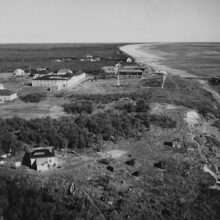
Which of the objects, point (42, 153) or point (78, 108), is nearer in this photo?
point (42, 153)

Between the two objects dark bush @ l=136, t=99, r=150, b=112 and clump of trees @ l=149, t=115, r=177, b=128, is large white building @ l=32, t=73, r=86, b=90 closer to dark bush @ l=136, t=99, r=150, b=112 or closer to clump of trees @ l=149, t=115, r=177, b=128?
dark bush @ l=136, t=99, r=150, b=112

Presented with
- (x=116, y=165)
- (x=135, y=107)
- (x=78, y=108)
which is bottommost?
(x=116, y=165)

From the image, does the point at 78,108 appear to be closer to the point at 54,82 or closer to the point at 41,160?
the point at 41,160

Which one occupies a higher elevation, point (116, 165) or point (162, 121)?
point (162, 121)

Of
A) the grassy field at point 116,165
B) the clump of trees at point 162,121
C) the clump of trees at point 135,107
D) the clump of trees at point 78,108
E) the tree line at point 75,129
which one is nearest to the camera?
the grassy field at point 116,165

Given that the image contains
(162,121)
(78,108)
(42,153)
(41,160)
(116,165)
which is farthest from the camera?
(78,108)

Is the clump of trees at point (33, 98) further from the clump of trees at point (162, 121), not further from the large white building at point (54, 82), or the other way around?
the clump of trees at point (162, 121)

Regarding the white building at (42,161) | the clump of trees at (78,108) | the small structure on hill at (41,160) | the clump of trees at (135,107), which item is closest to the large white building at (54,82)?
the clump of trees at (78,108)

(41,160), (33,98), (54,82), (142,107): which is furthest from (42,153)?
(54,82)

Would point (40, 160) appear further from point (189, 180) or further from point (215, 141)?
point (215, 141)

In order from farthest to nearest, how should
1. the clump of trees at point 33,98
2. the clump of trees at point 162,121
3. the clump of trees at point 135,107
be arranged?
1. the clump of trees at point 33,98
2. the clump of trees at point 135,107
3. the clump of trees at point 162,121

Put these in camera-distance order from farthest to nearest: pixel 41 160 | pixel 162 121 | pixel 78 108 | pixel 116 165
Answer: pixel 78 108, pixel 162 121, pixel 116 165, pixel 41 160
